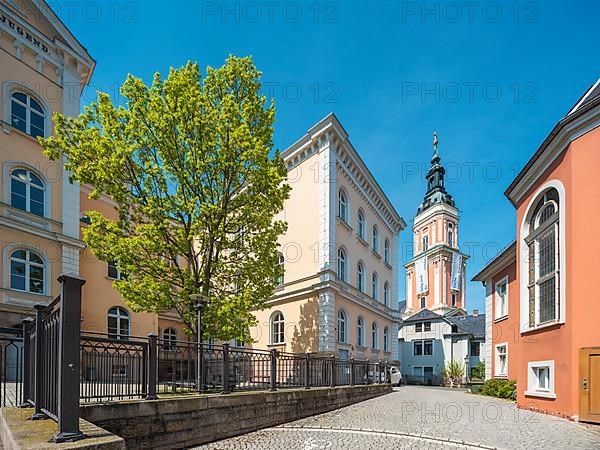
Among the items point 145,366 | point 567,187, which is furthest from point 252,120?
point 567,187

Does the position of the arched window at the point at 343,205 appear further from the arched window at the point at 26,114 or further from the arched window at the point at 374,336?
the arched window at the point at 26,114

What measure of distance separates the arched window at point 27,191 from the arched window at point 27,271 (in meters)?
1.73

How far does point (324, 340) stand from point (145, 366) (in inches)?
510

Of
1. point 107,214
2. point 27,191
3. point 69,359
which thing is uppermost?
point 27,191

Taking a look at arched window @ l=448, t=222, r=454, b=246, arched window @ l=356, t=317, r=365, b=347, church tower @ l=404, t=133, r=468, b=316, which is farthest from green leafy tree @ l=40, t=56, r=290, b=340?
arched window @ l=448, t=222, r=454, b=246

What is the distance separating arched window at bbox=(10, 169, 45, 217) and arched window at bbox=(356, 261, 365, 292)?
1690cm

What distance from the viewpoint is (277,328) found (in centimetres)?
2230

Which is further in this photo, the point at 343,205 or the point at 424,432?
the point at 343,205

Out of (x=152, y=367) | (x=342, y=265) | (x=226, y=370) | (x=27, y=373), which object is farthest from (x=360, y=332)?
(x=27, y=373)

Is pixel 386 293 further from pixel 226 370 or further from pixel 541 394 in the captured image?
pixel 226 370

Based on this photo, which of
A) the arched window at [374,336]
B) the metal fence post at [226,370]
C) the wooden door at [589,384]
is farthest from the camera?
the arched window at [374,336]

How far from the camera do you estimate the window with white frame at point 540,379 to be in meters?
11.2

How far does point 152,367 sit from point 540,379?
452 inches

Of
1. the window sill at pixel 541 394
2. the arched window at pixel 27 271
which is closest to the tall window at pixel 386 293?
the window sill at pixel 541 394
